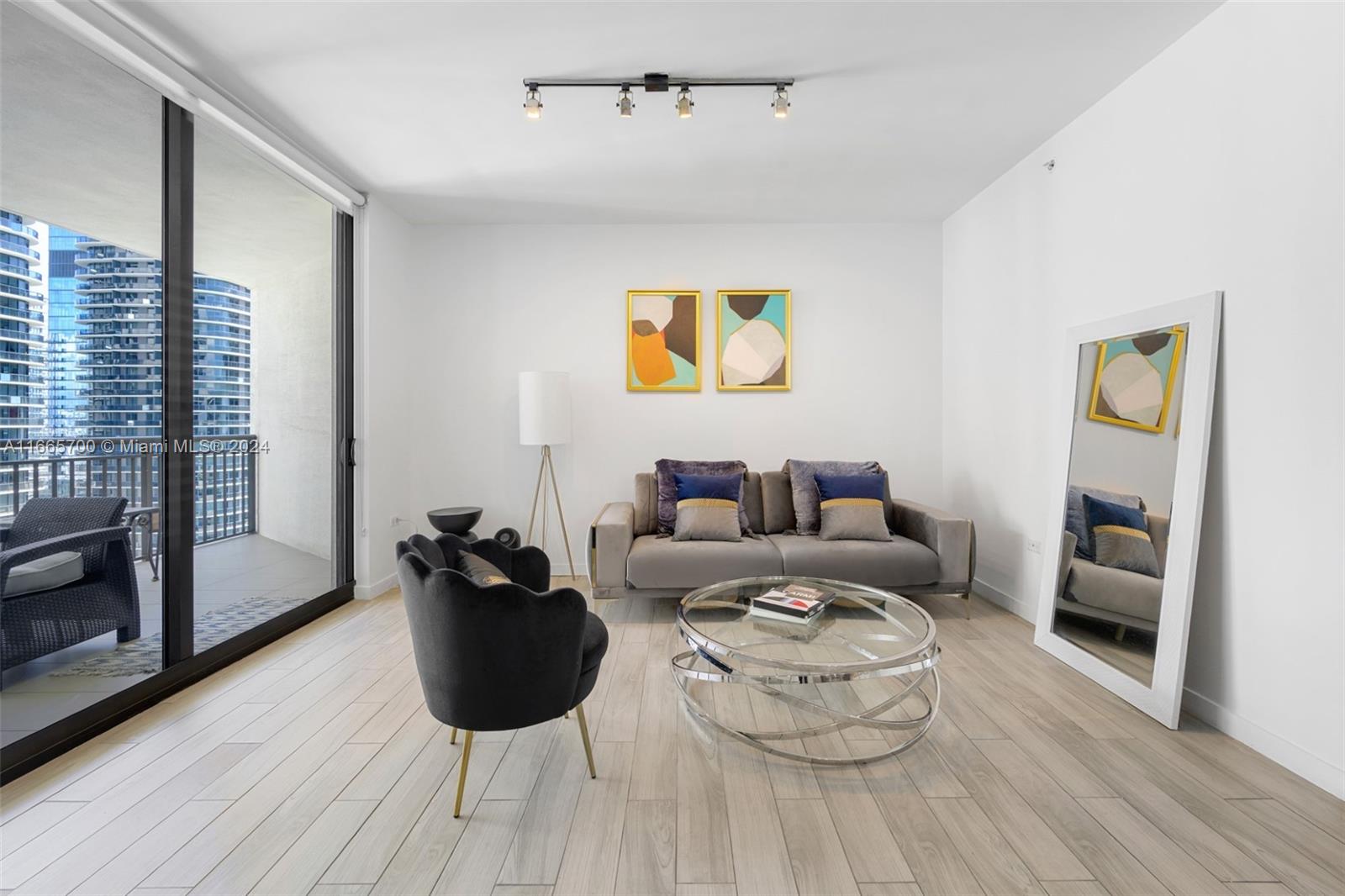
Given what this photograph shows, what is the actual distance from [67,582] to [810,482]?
3858 mm

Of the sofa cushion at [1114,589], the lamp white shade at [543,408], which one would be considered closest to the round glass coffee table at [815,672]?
the sofa cushion at [1114,589]

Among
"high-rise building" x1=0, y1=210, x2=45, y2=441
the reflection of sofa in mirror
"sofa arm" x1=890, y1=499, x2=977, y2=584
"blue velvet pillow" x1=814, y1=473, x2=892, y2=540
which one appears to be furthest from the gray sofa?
"high-rise building" x1=0, y1=210, x2=45, y2=441

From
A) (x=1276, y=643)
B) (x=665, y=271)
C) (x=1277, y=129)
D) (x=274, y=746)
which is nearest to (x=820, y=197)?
(x=665, y=271)

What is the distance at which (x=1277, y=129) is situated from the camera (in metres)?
2.17

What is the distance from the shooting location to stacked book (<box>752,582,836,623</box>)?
256 cm

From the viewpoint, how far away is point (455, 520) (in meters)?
4.26

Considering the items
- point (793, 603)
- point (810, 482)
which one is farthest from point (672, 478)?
point (793, 603)

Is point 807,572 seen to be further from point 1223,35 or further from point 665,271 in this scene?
point 1223,35

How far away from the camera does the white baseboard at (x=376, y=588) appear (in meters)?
4.20

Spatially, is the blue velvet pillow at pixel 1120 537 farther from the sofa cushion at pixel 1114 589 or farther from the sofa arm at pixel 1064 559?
the sofa arm at pixel 1064 559

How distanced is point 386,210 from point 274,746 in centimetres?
363

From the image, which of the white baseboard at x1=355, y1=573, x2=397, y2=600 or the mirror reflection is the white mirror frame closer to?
the mirror reflection

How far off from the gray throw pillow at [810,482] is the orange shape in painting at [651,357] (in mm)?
1241

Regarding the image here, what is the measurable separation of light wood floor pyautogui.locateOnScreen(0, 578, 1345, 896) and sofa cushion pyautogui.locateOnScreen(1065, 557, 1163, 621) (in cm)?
43
